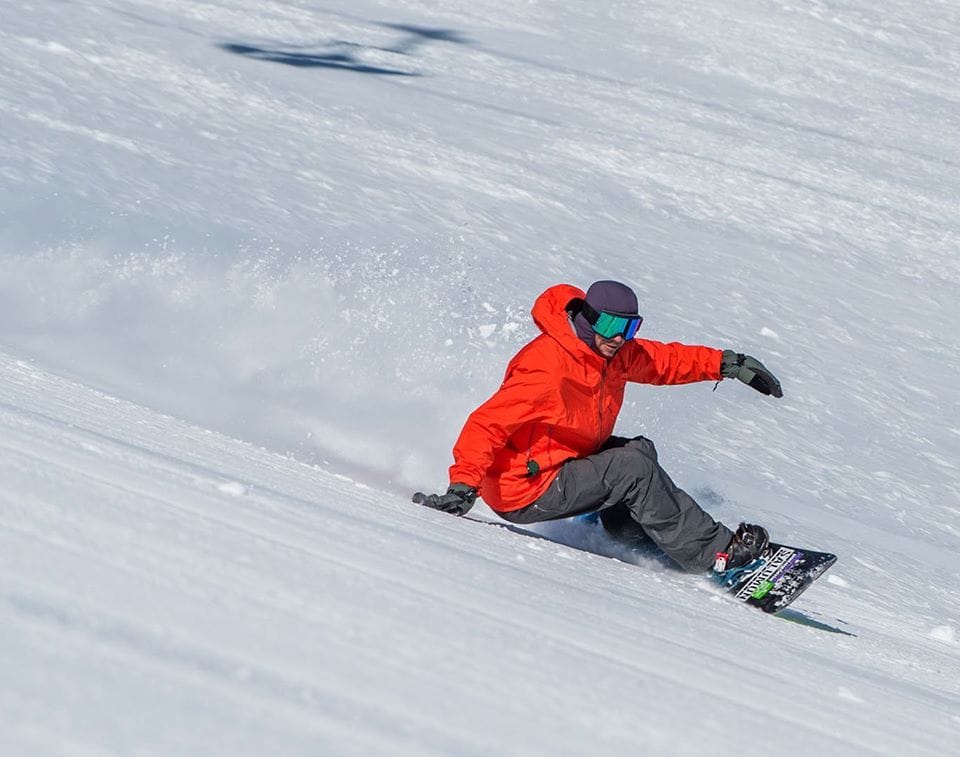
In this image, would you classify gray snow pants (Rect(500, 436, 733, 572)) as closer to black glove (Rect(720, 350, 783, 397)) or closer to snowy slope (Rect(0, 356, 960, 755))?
black glove (Rect(720, 350, 783, 397))

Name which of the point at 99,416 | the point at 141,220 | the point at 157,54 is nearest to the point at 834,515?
the point at 99,416

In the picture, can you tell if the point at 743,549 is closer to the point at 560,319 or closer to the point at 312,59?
the point at 560,319

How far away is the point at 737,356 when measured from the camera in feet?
15.7

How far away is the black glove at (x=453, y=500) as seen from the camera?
3850 millimetres

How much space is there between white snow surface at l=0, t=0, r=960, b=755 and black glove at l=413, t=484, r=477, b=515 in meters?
0.06

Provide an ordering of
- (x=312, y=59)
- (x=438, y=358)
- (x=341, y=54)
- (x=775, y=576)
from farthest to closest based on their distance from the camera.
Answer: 1. (x=341, y=54)
2. (x=312, y=59)
3. (x=438, y=358)
4. (x=775, y=576)

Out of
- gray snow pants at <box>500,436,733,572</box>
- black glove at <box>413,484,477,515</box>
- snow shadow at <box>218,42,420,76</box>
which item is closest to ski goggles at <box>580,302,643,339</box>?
gray snow pants at <box>500,436,733,572</box>

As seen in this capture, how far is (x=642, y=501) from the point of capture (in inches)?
168

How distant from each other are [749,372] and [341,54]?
7.73 metres

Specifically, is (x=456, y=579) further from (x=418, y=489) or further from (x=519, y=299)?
(x=519, y=299)

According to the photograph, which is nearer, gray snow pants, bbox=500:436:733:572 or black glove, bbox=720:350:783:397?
gray snow pants, bbox=500:436:733:572

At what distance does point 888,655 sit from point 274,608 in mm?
2118

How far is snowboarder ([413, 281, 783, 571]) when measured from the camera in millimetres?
4137

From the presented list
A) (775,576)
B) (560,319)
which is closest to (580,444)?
(560,319)
